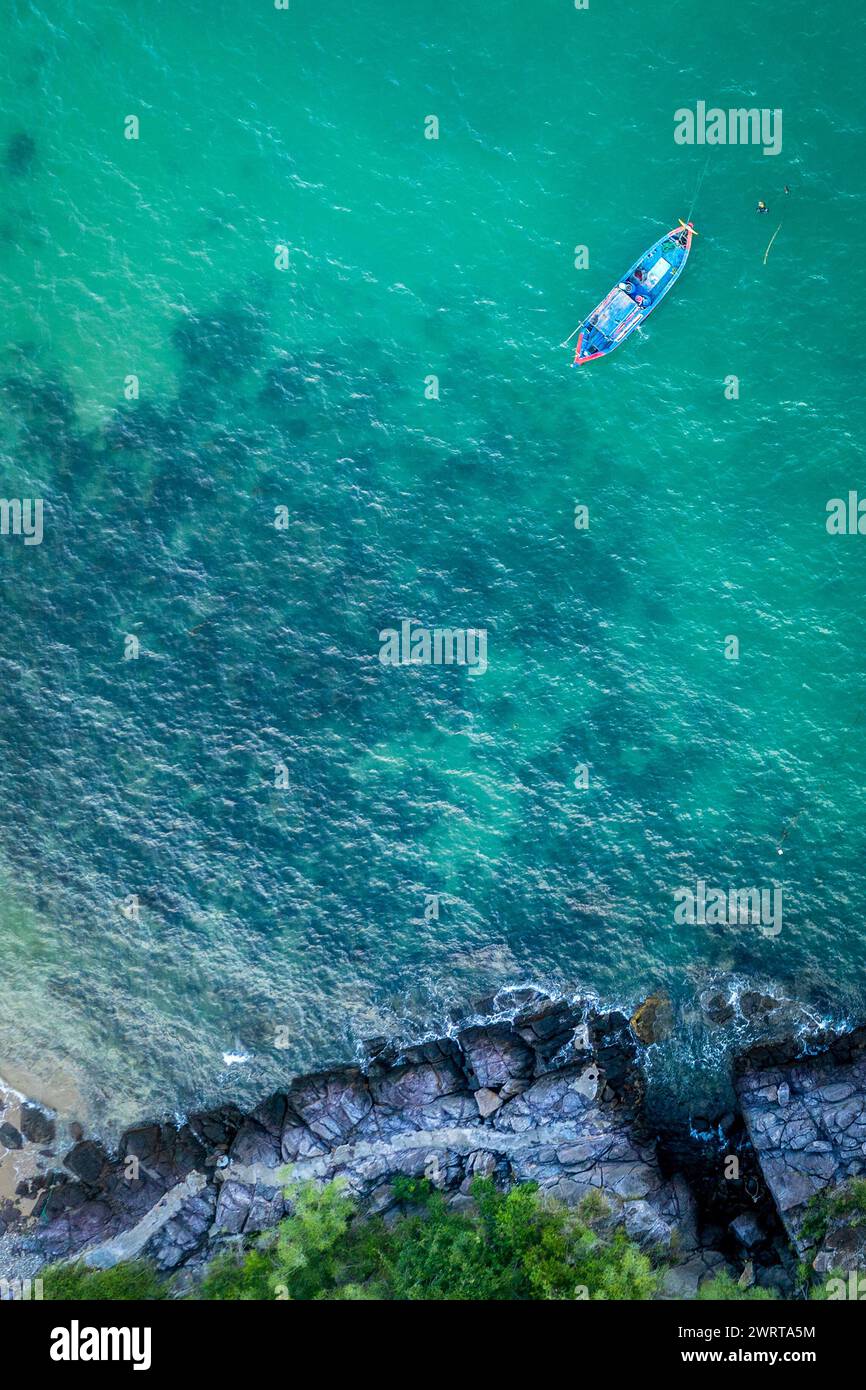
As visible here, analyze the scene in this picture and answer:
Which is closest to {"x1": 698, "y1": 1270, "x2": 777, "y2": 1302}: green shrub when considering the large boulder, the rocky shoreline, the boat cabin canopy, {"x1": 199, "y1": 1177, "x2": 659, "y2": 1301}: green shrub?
the rocky shoreline

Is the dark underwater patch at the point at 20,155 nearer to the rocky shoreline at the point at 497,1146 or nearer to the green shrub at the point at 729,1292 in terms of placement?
the rocky shoreline at the point at 497,1146

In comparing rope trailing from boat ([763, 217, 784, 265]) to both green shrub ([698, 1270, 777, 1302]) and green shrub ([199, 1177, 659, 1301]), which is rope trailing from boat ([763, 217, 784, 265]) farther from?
green shrub ([698, 1270, 777, 1302])

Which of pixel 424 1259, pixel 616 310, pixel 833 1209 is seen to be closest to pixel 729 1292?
pixel 833 1209

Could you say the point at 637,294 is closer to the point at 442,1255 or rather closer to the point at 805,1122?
the point at 805,1122

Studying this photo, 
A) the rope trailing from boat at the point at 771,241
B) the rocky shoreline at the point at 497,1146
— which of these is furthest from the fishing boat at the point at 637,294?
the rocky shoreline at the point at 497,1146

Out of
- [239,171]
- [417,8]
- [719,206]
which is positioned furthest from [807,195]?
[239,171]

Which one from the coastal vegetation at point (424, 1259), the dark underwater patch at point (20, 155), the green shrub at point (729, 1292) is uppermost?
the dark underwater patch at point (20, 155)
